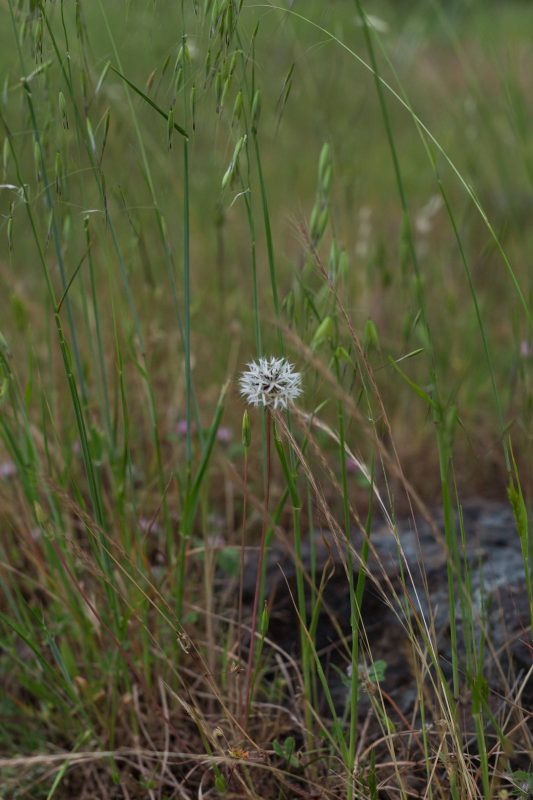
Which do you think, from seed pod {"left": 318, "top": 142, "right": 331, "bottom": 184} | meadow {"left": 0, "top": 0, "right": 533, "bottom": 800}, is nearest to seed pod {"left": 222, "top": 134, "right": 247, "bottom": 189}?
meadow {"left": 0, "top": 0, "right": 533, "bottom": 800}

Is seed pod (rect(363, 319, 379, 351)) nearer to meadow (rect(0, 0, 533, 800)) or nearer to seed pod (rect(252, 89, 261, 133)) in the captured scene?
meadow (rect(0, 0, 533, 800))

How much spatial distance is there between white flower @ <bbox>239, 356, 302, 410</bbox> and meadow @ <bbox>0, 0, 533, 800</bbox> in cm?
2

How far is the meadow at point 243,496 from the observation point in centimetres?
100

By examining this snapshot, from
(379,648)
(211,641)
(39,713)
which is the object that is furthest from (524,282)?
(39,713)

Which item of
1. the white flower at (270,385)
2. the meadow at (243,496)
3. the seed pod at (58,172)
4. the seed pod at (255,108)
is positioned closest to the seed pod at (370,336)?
the meadow at (243,496)

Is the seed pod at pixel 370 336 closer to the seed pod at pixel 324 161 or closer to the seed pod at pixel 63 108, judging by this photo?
the seed pod at pixel 324 161

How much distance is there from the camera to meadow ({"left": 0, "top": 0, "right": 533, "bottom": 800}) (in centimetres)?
100

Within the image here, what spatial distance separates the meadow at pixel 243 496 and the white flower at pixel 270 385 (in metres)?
0.02

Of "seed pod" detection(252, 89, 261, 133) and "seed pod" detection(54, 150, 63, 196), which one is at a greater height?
"seed pod" detection(252, 89, 261, 133)

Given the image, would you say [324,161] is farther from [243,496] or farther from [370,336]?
[243,496]

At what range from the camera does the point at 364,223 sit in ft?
8.20

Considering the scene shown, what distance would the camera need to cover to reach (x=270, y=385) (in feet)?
3.00

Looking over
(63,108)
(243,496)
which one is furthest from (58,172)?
(243,496)

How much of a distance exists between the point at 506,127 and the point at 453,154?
38 cm
